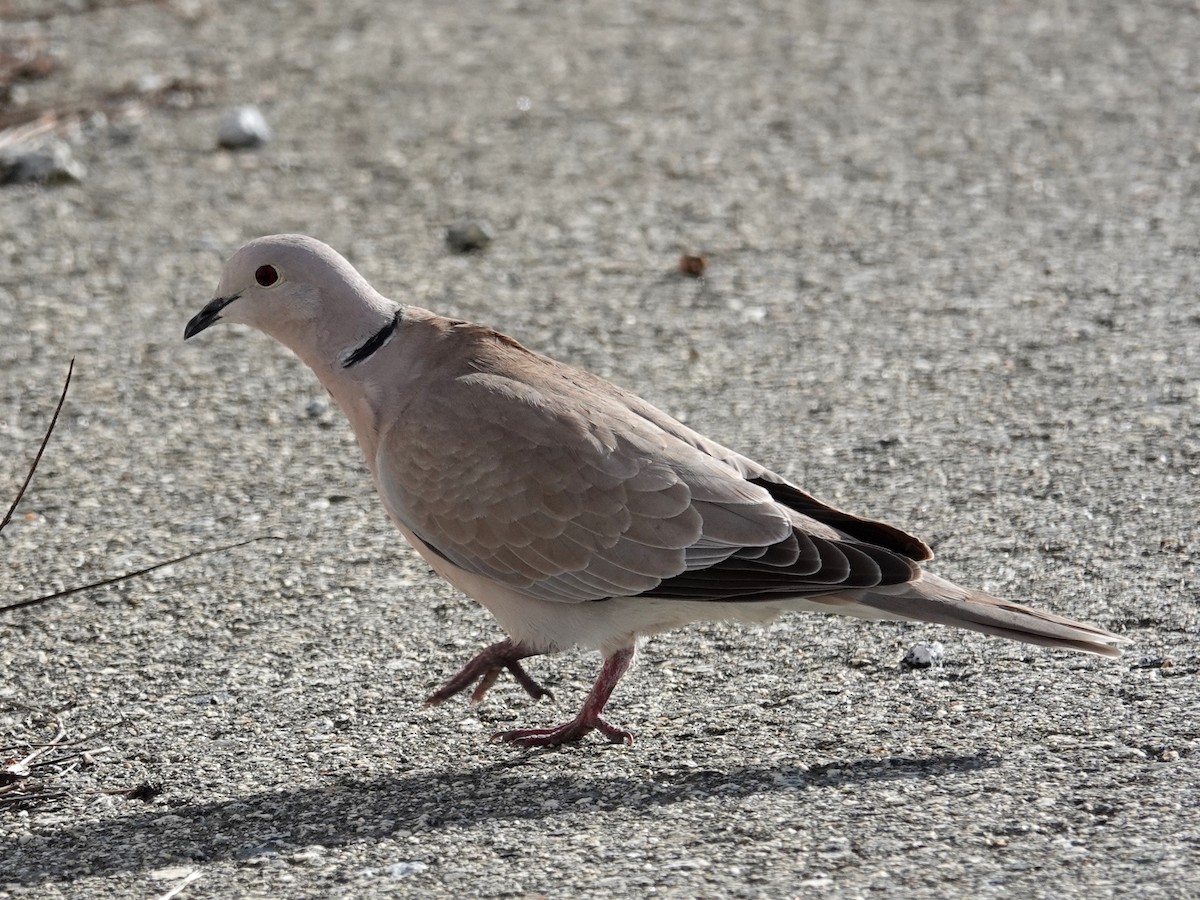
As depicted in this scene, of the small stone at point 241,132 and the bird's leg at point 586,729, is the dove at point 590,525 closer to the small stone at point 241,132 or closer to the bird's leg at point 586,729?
the bird's leg at point 586,729

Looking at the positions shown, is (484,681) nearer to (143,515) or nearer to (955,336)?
(143,515)

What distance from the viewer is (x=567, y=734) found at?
3697mm

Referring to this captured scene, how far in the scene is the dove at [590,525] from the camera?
356 cm

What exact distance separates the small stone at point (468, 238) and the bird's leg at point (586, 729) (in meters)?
3.53

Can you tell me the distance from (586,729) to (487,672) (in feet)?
0.87

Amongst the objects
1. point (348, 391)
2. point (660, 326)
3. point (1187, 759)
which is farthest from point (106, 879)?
point (660, 326)

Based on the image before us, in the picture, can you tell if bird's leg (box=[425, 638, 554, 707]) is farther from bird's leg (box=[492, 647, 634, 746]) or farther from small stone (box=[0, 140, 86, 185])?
small stone (box=[0, 140, 86, 185])

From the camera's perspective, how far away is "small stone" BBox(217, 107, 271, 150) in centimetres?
803

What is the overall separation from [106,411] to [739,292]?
8.18ft

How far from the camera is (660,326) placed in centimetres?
625

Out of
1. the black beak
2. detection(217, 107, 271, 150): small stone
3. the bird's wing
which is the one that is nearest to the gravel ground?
detection(217, 107, 271, 150): small stone

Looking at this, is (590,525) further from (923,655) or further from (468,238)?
(468,238)

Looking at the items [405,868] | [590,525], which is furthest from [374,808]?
[590,525]

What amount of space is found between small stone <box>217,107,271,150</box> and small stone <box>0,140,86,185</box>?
2.44 feet
